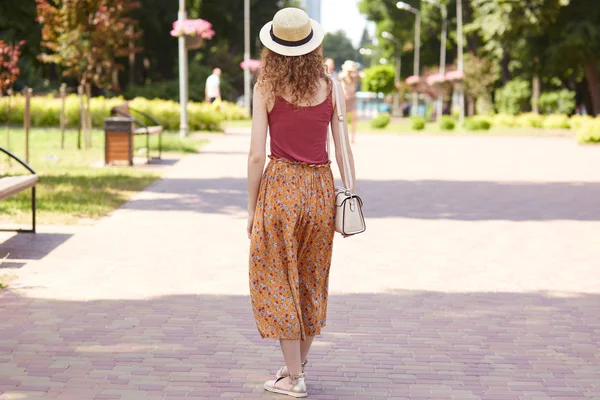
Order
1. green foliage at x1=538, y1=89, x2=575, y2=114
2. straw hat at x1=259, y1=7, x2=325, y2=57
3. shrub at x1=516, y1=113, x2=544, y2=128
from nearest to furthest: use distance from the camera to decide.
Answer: straw hat at x1=259, y1=7, x2=325, y2=57 → shrub at x1=516, y1=113, x2=544, y2=128 → green foliage at x1=538, y1=89, x2=575, y2=114

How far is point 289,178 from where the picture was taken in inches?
202

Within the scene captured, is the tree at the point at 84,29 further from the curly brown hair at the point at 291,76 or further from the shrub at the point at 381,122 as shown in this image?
the curly brown hair at the point at 291,76

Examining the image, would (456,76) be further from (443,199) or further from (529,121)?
(443,199)

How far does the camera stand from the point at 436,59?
84250 mm

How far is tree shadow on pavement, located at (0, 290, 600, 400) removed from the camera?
5.38 metres

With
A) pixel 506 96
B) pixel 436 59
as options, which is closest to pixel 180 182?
pixel 506 96

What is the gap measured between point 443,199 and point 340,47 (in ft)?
588

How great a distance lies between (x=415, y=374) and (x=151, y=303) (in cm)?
229

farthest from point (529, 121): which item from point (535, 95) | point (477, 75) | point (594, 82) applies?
point (477, 75)

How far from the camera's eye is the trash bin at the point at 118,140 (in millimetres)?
17766

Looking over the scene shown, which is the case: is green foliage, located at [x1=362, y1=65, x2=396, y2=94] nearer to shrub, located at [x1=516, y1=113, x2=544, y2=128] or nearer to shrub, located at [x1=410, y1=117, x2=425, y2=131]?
shrub, located at [x1=516, y1=113, x2=544, y2=128]

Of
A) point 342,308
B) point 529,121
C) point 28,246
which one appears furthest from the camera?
point 529,121

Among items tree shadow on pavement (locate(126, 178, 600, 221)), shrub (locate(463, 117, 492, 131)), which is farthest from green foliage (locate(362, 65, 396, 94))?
tree shadow on pavement (locate(126, 178, 600, 221))

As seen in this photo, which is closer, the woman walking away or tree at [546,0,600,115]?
the woman walking away
